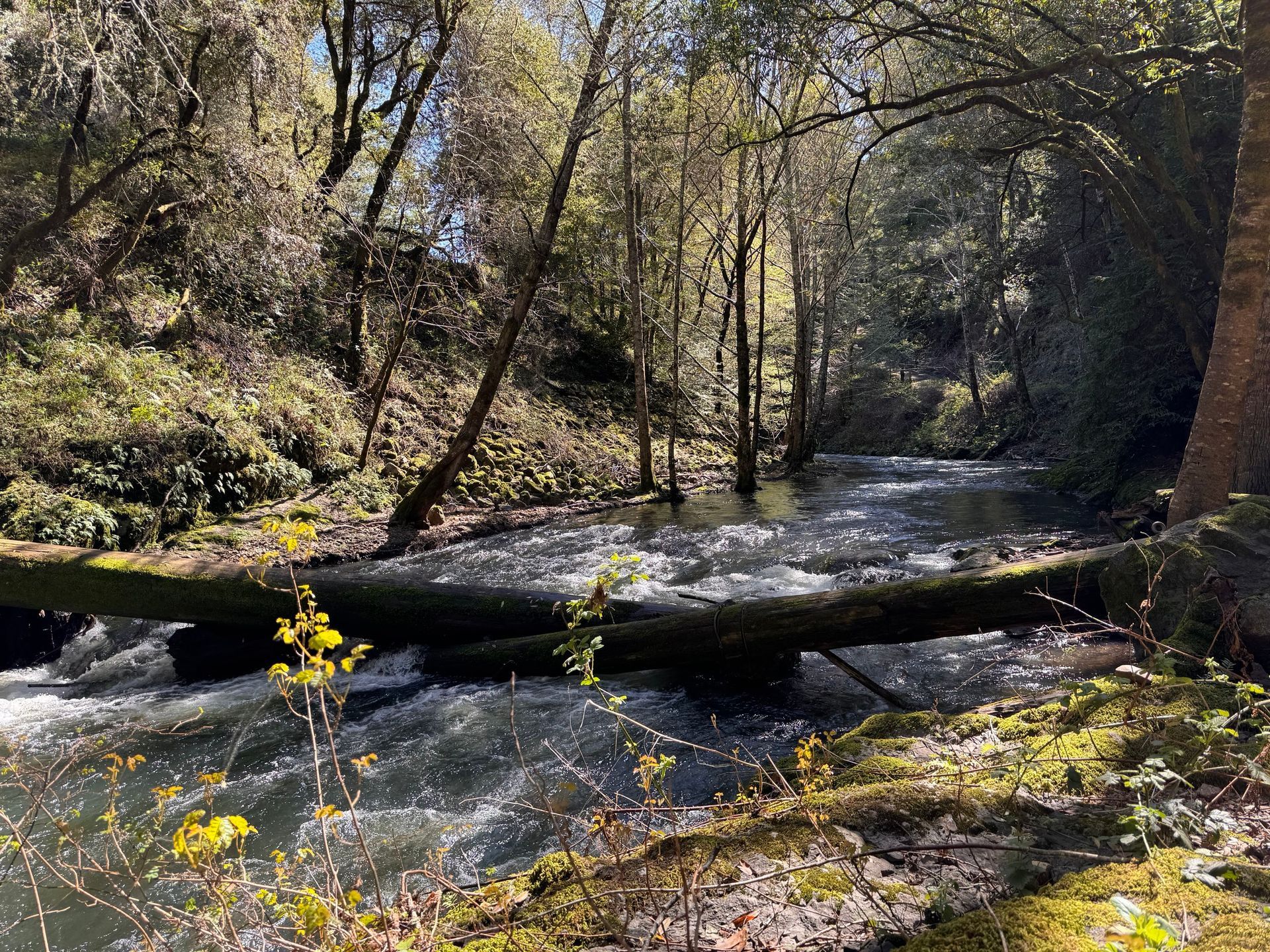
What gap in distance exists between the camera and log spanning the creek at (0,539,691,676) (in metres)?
6.25

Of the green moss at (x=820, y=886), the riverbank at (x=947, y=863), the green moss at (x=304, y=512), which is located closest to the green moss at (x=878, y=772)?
the riverbank at (x=947, y=863)

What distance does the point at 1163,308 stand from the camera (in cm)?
1181

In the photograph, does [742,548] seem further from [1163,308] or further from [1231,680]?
[1163,308]

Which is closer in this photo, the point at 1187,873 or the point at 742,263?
the point at 1187,873

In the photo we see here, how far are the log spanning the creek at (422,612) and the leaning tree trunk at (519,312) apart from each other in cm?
461

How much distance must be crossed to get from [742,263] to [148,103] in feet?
34.7

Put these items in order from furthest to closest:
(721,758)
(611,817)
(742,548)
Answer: (742,548) < (721,758) < (611,817)

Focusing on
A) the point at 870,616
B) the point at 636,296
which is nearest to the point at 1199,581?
the point at 870,616

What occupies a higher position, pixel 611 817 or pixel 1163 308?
pixel 1163 308

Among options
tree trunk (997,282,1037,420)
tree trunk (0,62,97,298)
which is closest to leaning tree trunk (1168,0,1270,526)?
tree trunk (0,62,97,298)

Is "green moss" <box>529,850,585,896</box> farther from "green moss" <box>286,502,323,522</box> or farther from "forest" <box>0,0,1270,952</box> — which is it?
"green moss" <box>286,502,323,522</box>

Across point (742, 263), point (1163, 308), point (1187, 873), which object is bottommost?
point (1187, 873)

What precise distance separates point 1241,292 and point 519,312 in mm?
8373

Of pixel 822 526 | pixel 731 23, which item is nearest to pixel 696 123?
pixel 731 23
